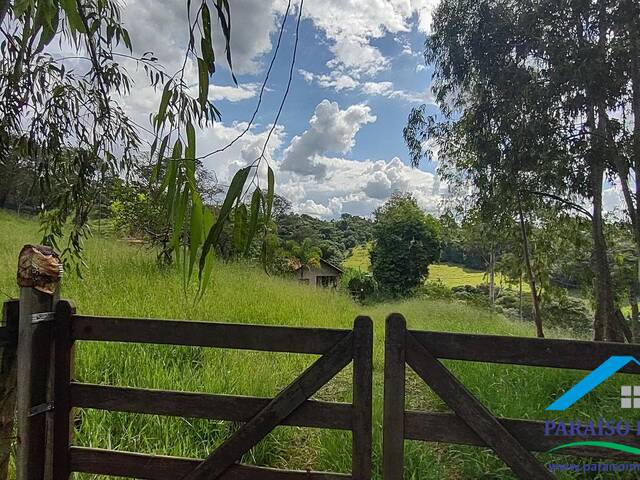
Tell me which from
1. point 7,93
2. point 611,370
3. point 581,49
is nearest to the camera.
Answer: point 611,370

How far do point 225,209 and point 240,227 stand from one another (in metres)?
0.08

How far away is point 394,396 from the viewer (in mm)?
1565

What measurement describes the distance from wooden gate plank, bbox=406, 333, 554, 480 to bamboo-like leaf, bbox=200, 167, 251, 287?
Answer: 936 millimetres

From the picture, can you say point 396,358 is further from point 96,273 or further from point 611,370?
point 96,273

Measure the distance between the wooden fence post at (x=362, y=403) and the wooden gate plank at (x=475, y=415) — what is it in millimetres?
157

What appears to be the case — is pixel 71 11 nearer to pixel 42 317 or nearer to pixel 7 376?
pixel 42 317

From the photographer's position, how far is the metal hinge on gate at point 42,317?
167cm

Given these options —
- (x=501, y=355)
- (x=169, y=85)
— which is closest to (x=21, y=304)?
(x=169, y=85)

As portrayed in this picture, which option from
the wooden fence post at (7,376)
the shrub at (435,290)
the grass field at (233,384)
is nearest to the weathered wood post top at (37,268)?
the wooden fence post at (7,376)

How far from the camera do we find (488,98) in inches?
243

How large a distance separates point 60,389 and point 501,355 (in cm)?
178

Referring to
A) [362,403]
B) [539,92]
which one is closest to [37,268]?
[362,403]

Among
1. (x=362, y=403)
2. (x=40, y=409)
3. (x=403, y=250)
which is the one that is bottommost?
(x=40, y=409)

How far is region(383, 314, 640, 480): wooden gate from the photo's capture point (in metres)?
1.44
